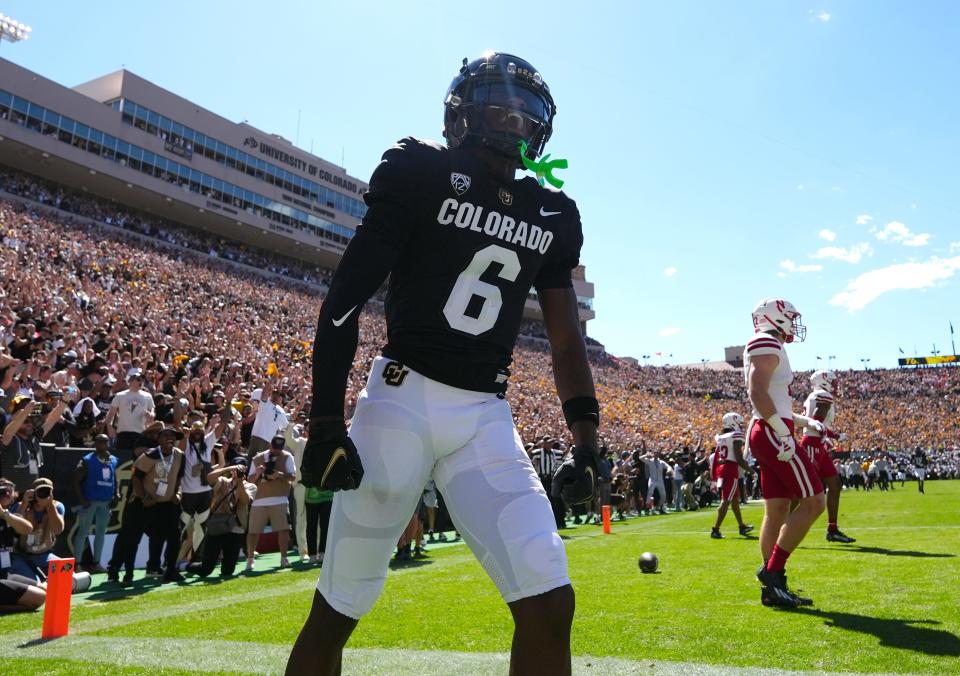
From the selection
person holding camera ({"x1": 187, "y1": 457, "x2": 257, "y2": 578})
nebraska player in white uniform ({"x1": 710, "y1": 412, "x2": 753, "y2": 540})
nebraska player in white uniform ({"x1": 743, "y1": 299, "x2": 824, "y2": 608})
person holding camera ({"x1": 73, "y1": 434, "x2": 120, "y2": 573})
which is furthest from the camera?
nebraska player in white uniform ({"x1": 710, "y1": 412, "x2": 753, "y2": 540})

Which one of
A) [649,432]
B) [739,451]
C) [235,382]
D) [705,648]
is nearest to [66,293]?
[235,382]

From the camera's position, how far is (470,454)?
2.14 meters

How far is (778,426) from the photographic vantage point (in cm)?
544

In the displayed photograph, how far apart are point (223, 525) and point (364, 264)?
7736 mm

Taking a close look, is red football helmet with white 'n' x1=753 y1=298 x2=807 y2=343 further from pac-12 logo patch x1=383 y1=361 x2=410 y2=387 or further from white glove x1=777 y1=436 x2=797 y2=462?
pac-12 logo patch x1=383 y1=361 x2=410 y2=387

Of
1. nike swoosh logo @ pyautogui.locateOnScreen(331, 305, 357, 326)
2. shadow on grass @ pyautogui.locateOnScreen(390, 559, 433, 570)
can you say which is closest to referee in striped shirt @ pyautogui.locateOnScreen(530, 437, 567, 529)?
shadow on grass @ pyautogui.locateOnScreen(390, 559, 433, 570)

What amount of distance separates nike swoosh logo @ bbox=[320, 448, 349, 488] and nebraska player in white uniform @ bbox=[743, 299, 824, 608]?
4231 millimetres

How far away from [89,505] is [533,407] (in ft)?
90.4

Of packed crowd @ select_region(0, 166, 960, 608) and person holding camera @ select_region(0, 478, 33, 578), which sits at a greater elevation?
packed crowd @ select_region(0, 166, 960, 608)

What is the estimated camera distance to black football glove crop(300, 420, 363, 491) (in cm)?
199

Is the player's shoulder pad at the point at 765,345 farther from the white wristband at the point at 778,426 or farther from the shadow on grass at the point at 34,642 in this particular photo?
the shadow on grass at the point at 34,642

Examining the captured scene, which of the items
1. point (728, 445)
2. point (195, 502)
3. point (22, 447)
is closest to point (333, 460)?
point (22, 447)

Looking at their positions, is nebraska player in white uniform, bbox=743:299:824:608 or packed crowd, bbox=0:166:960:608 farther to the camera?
packed crowd, bbox=0:166:960:608

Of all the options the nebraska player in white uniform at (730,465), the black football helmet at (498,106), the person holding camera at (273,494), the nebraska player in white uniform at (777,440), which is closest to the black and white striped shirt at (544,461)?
the nebraska player in white uniform at (730,465)
